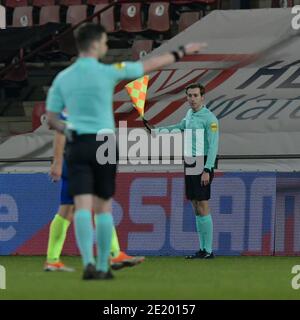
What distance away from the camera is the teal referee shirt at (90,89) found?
7496 mm

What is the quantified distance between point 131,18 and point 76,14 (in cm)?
113

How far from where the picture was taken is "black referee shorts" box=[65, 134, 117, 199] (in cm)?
759

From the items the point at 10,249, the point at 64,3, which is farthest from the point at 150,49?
the point at 10,249

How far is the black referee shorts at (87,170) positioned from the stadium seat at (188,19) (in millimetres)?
8966

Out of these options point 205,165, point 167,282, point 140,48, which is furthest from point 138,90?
point 140,48

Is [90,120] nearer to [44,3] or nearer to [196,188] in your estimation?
[196,188]

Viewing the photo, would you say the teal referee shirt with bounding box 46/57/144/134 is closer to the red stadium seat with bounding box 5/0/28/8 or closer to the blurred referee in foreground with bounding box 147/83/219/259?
the blurred referee in foreground with bounding box 147/83/219/259

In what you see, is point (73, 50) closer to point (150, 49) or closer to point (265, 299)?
point (150, 49)

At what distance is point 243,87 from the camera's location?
14641mm

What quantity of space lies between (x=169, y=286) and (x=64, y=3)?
10.9 metres

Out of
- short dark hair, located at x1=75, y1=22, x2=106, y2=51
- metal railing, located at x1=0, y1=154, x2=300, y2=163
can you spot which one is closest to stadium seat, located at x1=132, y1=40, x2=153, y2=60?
metal railing, located at x1=0, y1=154, x2=300, y2=163

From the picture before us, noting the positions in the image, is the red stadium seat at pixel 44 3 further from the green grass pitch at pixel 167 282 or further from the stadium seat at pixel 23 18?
the green grass pitch at pixel 167 282

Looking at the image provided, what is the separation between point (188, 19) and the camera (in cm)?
1648

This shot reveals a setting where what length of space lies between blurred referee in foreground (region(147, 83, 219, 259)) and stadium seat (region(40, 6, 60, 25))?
273 inches
